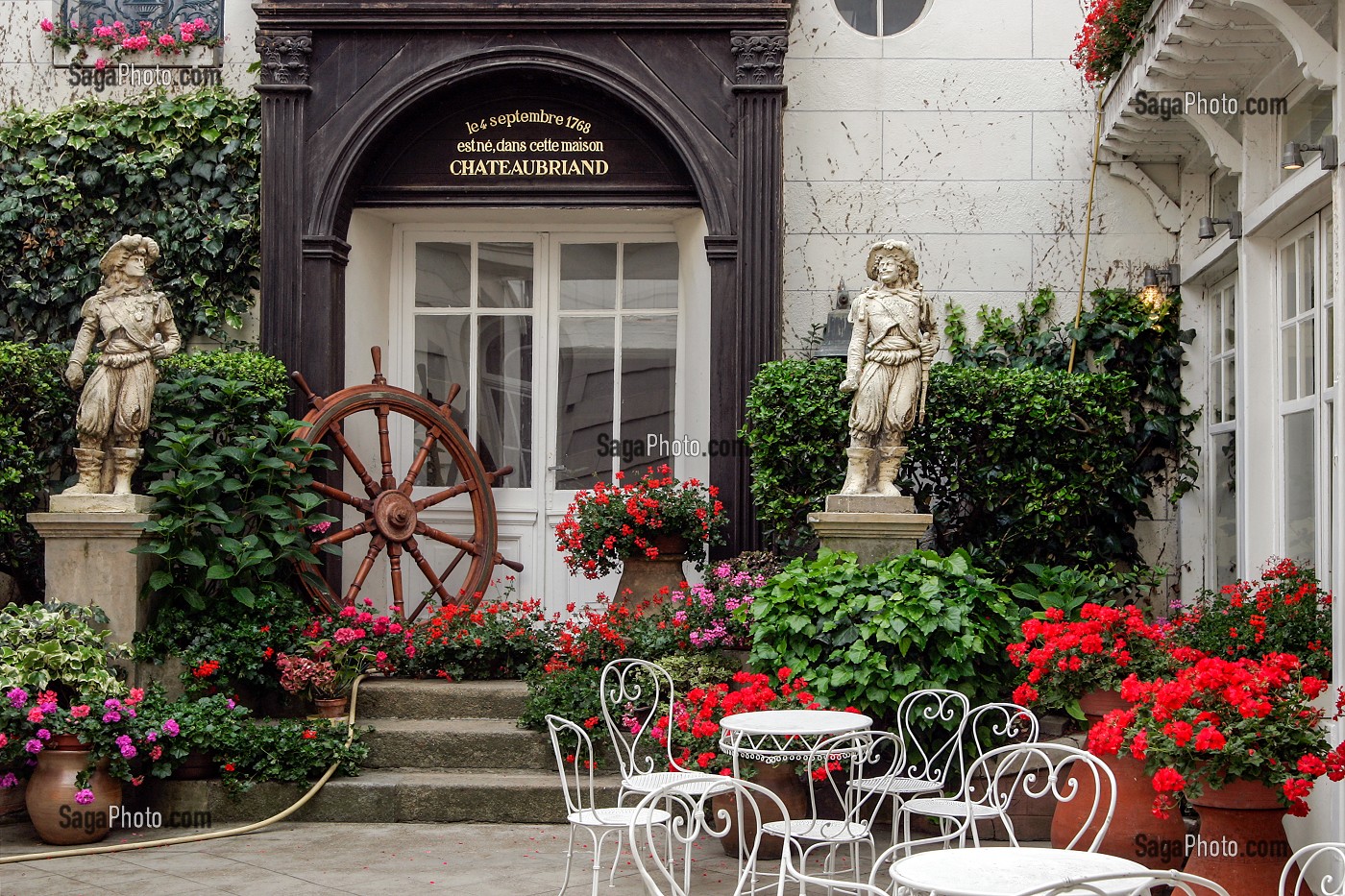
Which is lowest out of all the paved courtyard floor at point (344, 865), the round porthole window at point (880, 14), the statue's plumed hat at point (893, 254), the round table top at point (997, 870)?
the paved courtyard floor at point (344, 865)

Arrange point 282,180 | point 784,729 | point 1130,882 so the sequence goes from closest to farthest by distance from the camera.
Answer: point 1130,882
point 784,729
point 282,180

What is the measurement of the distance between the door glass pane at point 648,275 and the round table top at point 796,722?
406 centimetres

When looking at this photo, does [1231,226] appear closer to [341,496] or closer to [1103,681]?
[1103,681]

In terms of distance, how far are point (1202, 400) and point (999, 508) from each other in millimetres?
1319

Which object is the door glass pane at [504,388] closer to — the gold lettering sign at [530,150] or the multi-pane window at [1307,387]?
the gold lettering sign at [530,150]

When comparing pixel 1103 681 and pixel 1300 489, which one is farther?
pixel 1300 489

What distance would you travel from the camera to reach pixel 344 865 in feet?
16.6

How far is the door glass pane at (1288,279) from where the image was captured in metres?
5.75

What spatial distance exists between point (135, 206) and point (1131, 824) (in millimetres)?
6077

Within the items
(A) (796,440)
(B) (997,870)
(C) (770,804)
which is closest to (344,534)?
(A) (796,440)

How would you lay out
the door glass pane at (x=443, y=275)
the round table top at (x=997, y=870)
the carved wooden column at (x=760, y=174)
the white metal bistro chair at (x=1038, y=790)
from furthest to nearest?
the door glass pane at (x=443, y=275), the carved wooden column at (x=760, y=174), the white metal bistro chair at (x=1038, y=790), the round table top at (x=997, y=870)

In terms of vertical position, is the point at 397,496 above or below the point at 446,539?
above

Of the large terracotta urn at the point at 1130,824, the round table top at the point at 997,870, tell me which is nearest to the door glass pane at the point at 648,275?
the large terracotta urn at the point at 1130,824

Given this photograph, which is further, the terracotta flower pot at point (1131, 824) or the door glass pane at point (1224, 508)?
the door glass pane at point (1224, 508)
